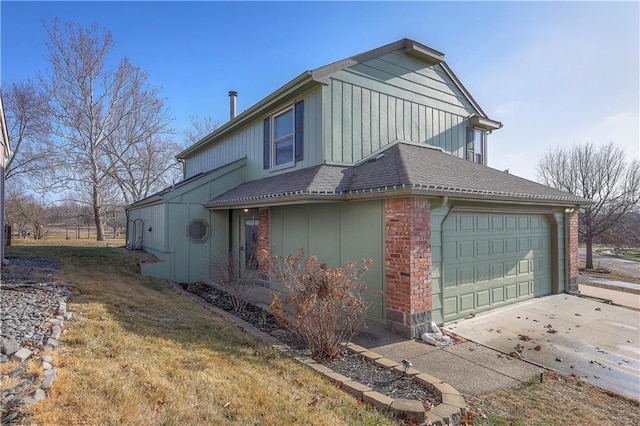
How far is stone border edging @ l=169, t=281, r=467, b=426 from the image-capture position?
330 centimetres

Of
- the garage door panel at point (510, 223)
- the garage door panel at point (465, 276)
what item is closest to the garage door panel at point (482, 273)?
the garage door panel at point (465, 276)

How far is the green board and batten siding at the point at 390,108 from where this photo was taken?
8.16 meters

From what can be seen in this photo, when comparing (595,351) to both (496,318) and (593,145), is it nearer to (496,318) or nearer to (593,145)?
(496,318)

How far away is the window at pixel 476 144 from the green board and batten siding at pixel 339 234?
21.0 feet

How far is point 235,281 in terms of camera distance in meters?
7.61

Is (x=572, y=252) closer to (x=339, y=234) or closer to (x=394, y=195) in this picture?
(x=394, y=195)

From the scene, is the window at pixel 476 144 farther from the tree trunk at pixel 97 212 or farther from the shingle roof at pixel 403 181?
the tree trunk at pixel 97 212

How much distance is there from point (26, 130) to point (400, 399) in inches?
1109

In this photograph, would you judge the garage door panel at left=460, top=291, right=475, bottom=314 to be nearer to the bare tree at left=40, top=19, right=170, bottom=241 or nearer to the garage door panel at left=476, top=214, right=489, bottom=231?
the garage door panel at left=476, top=214, right=489, bottom=231

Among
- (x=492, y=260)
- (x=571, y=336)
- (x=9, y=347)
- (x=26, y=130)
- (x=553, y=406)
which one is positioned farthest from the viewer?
(x=26, y=130)

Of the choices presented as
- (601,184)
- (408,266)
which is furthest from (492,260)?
(601,184)

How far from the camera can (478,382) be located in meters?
4.27

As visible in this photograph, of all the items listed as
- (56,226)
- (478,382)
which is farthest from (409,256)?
(56,226)

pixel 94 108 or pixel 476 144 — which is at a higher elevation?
pixel 94 108
